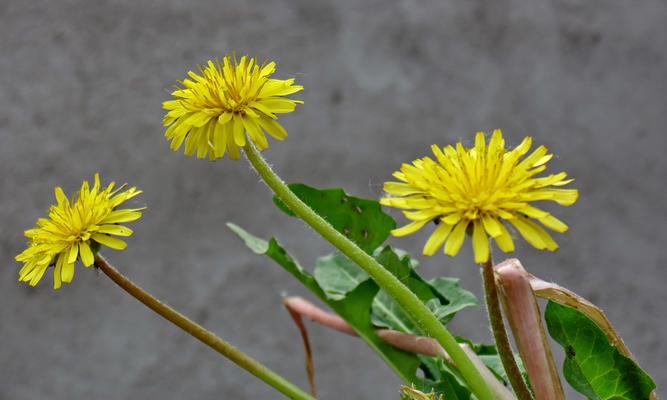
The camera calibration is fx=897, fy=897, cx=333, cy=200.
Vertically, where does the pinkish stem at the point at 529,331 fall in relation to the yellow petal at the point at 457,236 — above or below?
below

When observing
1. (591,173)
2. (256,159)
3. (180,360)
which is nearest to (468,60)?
(591,173)

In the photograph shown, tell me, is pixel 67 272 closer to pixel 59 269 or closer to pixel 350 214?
pixel 59 269

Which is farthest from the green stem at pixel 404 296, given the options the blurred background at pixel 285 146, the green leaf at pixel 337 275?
the blurred background at pixel 285 146

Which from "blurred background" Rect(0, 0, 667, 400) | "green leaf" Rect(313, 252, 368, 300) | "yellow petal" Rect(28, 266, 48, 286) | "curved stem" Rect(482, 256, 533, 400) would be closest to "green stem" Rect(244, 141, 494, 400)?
"curved stem" Rect(482, 256, 533, 400)

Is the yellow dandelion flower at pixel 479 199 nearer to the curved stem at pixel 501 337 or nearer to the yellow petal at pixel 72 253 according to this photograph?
the curved stem at pixel 501 337

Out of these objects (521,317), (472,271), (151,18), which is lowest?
(521,317)

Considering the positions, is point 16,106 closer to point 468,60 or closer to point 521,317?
point 468,60
